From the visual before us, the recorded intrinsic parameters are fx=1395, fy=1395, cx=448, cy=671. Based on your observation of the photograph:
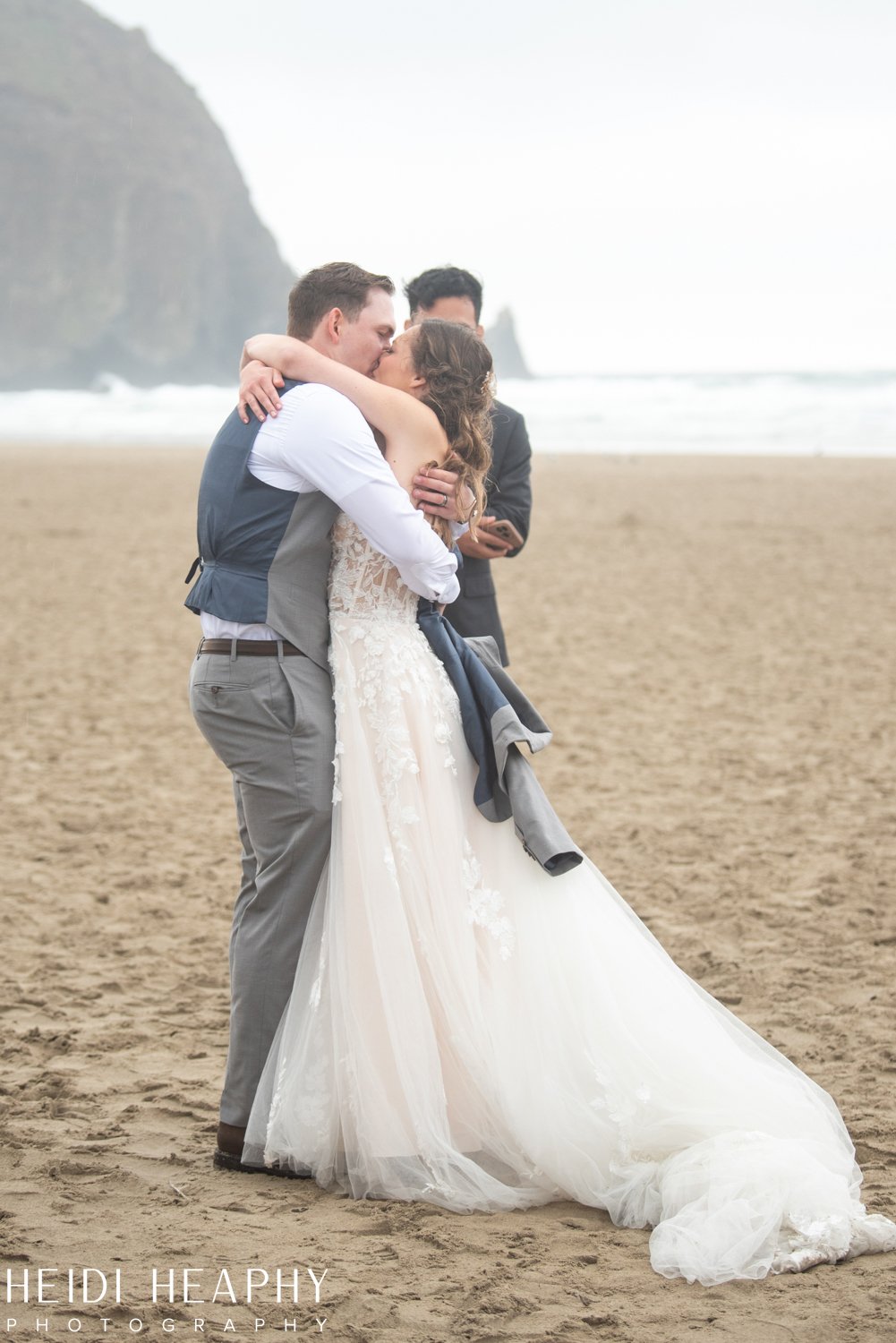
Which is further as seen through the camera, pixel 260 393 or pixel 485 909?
pixel 485 909

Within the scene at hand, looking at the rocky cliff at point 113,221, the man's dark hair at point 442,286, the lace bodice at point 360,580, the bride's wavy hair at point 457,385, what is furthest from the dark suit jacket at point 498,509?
the rocky cliff at point 113,221

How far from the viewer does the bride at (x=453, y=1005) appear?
306 centimetres

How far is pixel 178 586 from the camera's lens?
1355 centimetres

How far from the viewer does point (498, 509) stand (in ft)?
15.3

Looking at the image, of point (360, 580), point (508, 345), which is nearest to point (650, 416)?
point (360, 580)

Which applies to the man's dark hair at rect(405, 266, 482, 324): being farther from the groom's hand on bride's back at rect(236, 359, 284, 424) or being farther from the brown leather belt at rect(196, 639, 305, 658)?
the brown leather belt at rect(196, 639, 305, 658)

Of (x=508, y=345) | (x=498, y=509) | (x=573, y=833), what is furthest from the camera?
(x=508, y=345)

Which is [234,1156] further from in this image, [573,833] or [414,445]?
[573,833]

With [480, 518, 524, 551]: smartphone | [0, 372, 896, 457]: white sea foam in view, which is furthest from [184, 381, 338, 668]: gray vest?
[0, 372, 896, 457]: white sea foam

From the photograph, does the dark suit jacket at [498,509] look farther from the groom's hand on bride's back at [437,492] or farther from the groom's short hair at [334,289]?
the groom's short hair at [334,289]

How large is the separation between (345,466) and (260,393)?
0.87 ft

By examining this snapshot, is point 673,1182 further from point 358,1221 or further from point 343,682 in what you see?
point 343,682

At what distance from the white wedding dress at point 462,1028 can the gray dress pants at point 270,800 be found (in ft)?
0.15

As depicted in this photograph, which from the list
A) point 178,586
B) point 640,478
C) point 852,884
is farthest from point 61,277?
point 852,884
